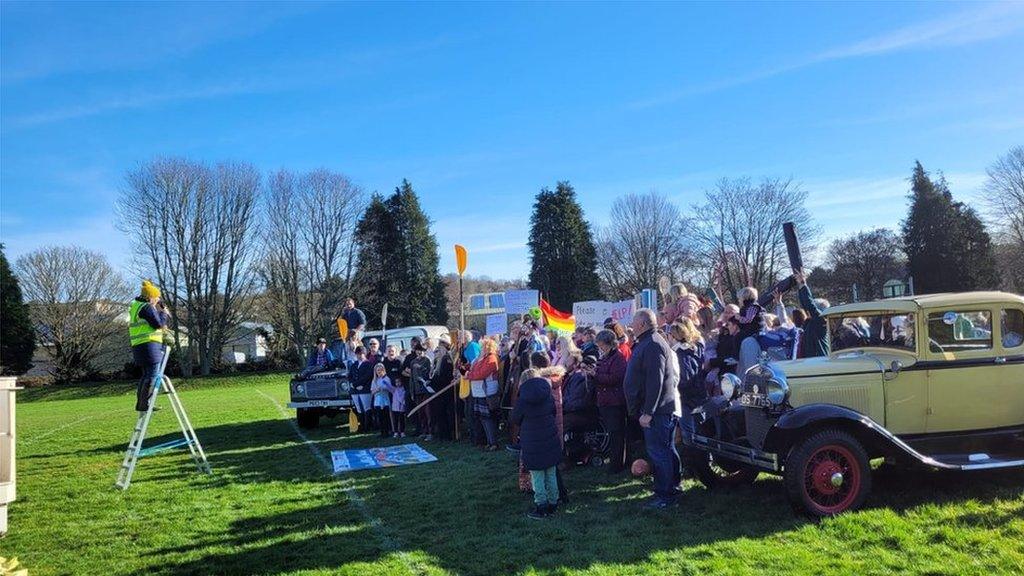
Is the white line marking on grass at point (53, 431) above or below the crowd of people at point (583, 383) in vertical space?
below

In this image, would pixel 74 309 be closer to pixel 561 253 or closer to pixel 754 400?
pixel 561 253

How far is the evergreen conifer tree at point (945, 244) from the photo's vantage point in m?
43.0

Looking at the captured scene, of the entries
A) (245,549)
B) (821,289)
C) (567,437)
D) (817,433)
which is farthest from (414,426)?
(821,289)

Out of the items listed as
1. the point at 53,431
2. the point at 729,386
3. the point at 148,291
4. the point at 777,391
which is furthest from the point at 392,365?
the point at 53,431

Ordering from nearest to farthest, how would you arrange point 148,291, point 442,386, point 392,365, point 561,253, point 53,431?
point 148,291 < point 442,386 < point 392,365 < point 53,431 < point 561,253

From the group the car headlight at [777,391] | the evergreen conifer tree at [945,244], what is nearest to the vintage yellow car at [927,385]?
the car headlight at [777,391]

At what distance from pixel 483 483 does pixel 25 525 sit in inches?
209

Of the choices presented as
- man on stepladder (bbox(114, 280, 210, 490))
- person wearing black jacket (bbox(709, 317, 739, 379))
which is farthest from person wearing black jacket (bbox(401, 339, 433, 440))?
person wearing black jacket (bbox(709, 317, 739, 379))

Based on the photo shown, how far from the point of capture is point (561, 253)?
50.5m

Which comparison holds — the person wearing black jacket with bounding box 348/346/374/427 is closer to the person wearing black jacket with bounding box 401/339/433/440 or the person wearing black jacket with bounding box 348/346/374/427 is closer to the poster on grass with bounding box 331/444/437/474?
the person wearing black jacket with bounding box 401/339/433/440

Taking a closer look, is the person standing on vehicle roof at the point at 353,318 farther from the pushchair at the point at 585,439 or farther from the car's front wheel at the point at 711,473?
the car's front wheel at the point at 711,473

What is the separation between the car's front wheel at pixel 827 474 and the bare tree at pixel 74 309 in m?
51.3

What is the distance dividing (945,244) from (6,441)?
163 feet

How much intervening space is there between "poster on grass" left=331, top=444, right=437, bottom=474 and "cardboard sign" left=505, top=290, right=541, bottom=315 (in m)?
7.91
